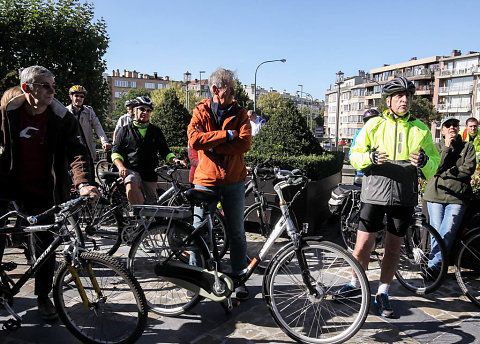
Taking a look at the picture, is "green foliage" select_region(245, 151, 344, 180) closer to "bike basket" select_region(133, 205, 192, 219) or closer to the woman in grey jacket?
the woman in grey jacket

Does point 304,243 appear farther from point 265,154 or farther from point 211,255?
point 265,154

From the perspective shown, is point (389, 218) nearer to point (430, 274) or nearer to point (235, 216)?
point (430, 274)

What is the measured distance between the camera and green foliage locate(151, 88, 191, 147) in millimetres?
8438

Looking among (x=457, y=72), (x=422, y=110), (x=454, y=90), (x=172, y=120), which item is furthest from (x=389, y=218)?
(x=457, y=72)

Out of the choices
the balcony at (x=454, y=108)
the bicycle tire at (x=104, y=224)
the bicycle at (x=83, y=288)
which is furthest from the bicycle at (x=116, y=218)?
the balcony at (x=454, y=108)

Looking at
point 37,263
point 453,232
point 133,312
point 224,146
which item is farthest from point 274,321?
point 453,232

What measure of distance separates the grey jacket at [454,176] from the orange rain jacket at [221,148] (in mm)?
2452

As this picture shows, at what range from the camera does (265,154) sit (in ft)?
21.7

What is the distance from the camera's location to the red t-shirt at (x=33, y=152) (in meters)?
3.15

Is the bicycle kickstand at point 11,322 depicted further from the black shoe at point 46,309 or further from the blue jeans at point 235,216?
the blue jeans at point 235,216

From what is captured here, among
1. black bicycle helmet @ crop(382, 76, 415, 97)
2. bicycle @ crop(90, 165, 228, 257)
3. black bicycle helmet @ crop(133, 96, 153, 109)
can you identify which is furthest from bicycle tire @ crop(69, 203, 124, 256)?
black bicycle helmet @ crop(382, 76, 415, 97)

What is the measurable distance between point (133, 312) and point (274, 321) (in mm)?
1189

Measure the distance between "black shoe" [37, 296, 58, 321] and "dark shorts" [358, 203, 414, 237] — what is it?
2.86 metres

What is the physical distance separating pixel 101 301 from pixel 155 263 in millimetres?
552
